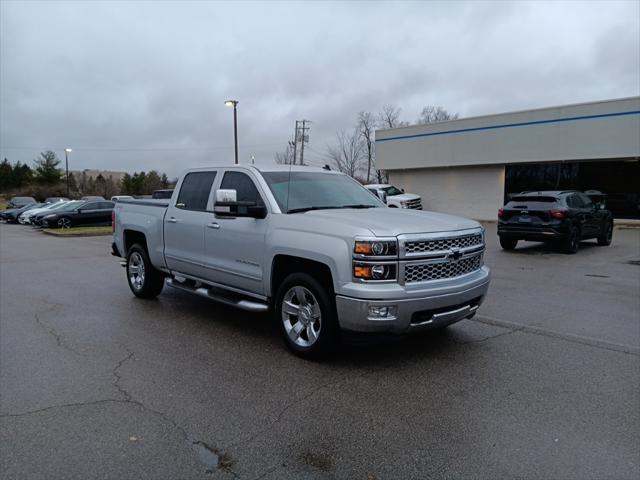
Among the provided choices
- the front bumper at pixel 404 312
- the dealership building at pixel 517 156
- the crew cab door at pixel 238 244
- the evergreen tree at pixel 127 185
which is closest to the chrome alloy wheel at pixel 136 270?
the crew cab door at pixel 238 244

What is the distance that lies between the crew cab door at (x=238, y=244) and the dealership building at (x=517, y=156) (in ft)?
72.2

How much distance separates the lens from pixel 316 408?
155 inches

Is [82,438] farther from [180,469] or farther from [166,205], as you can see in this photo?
[166,205]

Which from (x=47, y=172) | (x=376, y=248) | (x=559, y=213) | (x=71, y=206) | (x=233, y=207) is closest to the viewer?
(x=376, y=248)

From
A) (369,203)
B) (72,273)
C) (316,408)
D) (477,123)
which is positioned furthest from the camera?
(477,123)

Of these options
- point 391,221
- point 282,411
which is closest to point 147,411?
point 282,411

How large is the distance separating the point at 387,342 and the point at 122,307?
410 cm

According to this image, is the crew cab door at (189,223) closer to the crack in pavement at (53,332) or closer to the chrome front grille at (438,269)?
the crack in pavement at (53,332)

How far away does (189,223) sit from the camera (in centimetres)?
655


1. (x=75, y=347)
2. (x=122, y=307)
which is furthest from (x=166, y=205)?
(x=75, y=347)

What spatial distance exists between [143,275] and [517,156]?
74.7 ft

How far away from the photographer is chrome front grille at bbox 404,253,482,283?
4.54 m

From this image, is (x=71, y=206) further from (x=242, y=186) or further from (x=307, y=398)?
(x=307, y=398)

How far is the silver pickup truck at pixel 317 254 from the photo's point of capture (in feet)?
14.6
